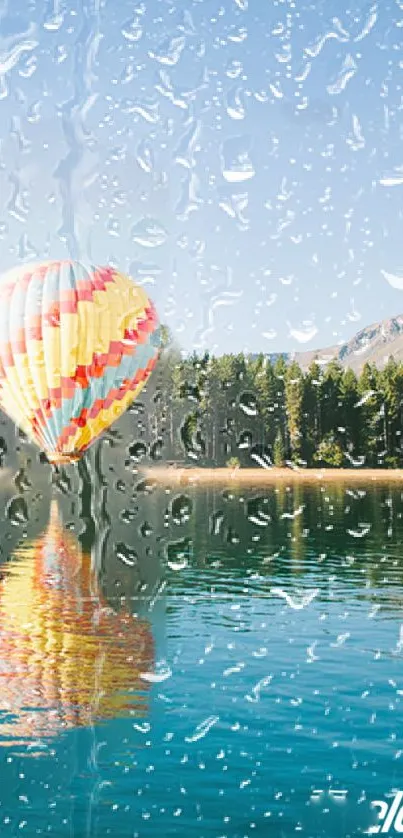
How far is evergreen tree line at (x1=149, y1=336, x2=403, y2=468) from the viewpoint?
295ft

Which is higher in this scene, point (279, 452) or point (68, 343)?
point (68, 343)

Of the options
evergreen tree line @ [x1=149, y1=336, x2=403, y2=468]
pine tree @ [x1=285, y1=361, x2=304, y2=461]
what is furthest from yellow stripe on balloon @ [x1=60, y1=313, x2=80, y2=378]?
pine tree @ [x1=285, y1=361, x2=304, y2=461]

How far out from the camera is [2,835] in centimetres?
1338

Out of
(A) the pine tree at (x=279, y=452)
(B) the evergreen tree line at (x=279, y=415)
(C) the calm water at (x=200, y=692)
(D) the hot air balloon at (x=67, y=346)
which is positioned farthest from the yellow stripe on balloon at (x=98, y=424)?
(A) the pine tree at (x=279, y=452)

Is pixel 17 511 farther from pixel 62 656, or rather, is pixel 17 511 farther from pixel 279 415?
pixel 279 415

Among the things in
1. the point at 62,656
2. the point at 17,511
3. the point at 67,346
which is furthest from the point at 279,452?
the point at 62,656

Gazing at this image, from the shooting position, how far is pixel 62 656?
2159 centimetres

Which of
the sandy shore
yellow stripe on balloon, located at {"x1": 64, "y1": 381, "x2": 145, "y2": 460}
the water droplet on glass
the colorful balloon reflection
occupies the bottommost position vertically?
the sandy shore

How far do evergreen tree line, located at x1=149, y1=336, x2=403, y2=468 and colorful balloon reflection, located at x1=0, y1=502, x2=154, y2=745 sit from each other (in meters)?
59.0

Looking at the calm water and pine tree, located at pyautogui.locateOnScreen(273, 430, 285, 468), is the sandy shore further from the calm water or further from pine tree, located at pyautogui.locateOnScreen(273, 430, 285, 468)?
the calm water

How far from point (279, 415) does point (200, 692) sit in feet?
247

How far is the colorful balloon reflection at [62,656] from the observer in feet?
58.4

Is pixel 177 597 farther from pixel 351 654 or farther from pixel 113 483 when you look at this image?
pixel 113 483

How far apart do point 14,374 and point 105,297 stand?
4014 millimetres
